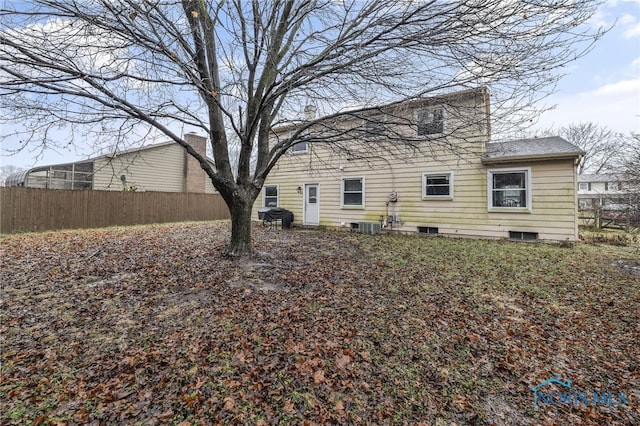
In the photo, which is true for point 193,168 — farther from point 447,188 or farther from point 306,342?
point 306,342

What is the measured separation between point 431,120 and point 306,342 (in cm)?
470

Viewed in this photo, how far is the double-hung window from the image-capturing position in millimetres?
13820

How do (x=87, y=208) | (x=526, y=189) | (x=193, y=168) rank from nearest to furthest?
(x=526, y=189) → (x=87, y=208) → (x=193, y=168)

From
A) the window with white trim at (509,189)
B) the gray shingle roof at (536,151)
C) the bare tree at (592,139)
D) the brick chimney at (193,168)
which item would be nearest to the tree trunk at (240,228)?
the gray shingle roof at (536,151)

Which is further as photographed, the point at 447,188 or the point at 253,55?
the point at 447,188

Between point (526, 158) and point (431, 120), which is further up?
point (431, 120)

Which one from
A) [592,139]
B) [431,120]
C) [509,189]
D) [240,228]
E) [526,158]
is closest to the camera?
[431,120]

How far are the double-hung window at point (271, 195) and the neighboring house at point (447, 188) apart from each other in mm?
1465

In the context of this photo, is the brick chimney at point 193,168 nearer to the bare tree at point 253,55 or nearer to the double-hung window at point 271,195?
the double-hung window at point 271,195

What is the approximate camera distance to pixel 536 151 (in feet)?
27.8

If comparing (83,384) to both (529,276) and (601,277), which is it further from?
(601,277)

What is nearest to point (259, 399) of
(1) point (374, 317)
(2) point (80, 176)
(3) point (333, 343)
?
(3) point (333, 343)

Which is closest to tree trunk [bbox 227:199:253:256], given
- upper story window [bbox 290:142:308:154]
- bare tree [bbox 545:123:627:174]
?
upper story window [bbox 290:142:308:154]

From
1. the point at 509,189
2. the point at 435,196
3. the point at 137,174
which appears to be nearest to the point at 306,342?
the point at 435,196
